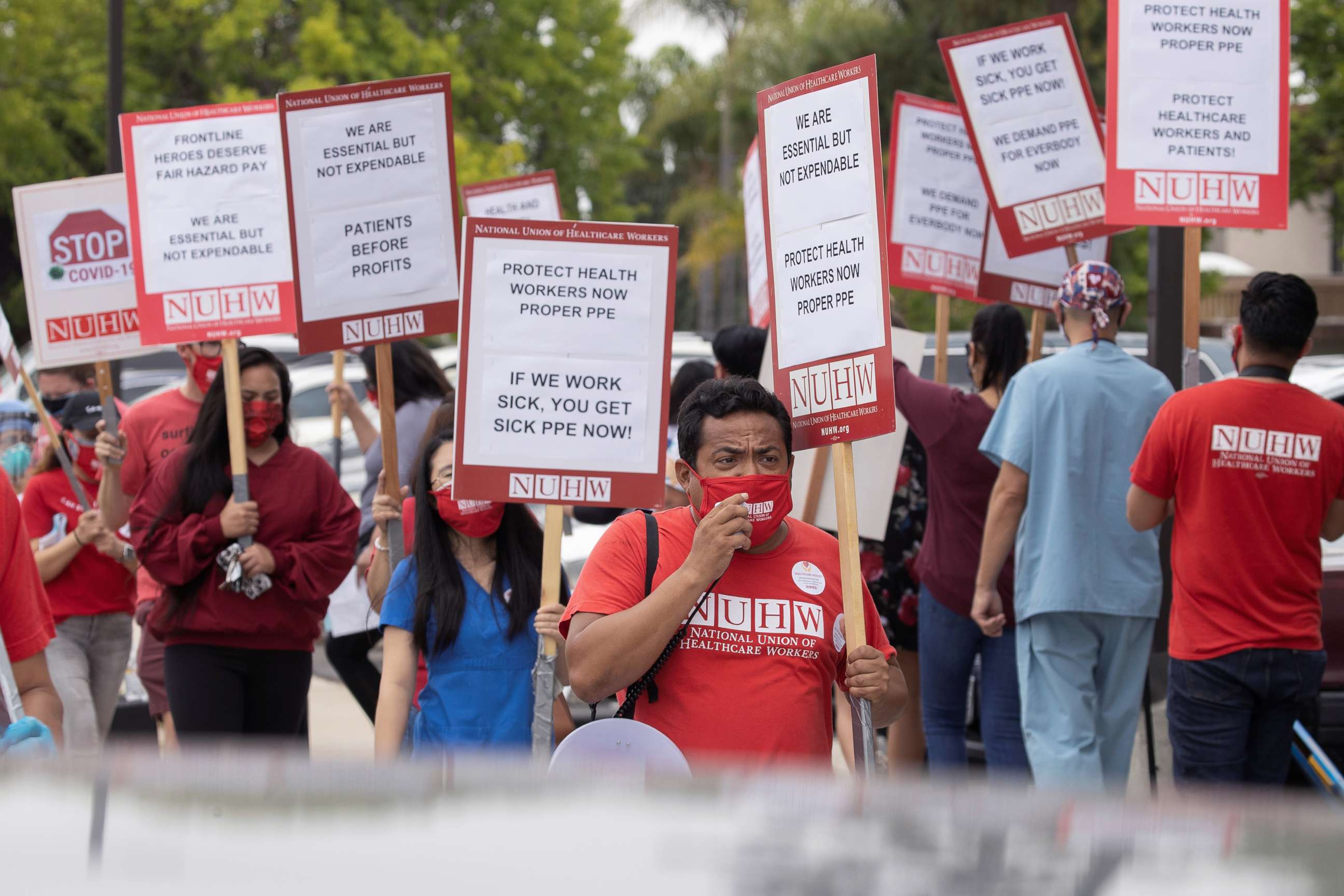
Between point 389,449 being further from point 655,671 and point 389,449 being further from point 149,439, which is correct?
point 655,671

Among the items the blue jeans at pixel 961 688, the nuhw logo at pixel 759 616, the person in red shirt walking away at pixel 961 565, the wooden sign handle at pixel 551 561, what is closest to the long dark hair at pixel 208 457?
the wooden sign handle at pixel 551 561

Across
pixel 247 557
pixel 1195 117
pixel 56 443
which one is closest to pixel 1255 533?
pixel 1195 117

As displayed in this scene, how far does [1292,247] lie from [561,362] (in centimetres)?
5350

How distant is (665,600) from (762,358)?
9.15ft

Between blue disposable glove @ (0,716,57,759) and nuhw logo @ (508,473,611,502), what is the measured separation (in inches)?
57.0

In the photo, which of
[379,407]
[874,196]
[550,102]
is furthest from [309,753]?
[550,102]

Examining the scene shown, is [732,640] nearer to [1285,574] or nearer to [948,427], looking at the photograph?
[1285,574]

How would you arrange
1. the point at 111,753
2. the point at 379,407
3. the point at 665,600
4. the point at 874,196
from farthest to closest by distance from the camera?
1. the point at 379,407
2. the point at 874,196
3. the point at 665,600
4. the point at 111,753

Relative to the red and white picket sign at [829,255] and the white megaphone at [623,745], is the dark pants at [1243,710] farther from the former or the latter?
the white megaphone at [623,745]

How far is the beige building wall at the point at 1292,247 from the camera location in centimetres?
5028

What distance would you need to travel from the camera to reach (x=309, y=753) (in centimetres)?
127

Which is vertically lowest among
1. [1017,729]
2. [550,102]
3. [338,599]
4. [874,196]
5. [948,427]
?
[1017,729]

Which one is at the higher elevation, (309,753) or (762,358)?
(762,358)

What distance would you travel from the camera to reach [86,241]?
21.6ft
